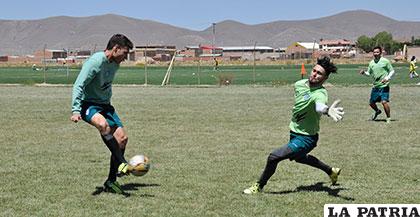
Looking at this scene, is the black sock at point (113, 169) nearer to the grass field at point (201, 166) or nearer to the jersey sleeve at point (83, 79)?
the grass field at point (201, 166)

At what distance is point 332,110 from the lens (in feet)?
21.6

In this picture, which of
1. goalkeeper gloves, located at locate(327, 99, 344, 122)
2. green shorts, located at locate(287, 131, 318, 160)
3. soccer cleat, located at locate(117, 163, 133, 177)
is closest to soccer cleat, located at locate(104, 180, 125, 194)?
soccer cleat, located at locate(117, 163, 133, 177)

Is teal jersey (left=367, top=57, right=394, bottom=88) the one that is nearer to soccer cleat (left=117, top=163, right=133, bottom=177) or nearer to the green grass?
soccer cleat (left=117, top=163, right=133, bottom=177)

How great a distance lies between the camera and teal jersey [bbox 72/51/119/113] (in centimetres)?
726

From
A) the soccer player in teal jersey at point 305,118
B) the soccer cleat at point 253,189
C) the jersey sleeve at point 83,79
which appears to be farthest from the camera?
the soccer cleat at point 253,189

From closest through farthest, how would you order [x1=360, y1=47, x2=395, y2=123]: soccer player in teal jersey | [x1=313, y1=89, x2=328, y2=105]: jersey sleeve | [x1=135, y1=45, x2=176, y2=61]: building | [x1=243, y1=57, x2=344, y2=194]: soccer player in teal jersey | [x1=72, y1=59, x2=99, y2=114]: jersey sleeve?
[x1=313, y1=89, x2=328, y2=105]: jersey sleeve < [x1=243, y1=57, x2=344, y2=194]: soccer player in teal jersey < [x1=72, y1=59, x2=99, y2=114]: jersey sleeve < [x1=360, y1=47, x2=395, y2=123]: soccer player in teal jersey < [x1=135, y1=45, x2=176, y2=61]: building

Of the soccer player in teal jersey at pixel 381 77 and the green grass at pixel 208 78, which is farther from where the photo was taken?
the green grass at pixel 208 78

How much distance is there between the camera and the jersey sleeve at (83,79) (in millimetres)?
7242

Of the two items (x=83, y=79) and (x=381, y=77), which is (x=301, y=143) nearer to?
(x=83, y=79)

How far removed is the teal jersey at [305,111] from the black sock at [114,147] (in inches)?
77.4

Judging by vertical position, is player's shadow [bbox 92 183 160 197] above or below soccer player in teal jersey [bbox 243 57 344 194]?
below

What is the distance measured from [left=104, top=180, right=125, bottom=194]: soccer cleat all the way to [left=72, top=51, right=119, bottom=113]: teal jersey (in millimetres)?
936

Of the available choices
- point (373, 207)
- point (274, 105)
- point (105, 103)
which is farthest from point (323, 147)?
point (274, 105)

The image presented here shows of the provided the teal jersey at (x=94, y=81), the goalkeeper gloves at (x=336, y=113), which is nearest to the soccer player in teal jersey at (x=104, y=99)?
the teal jersey at (x=94, y=81)
